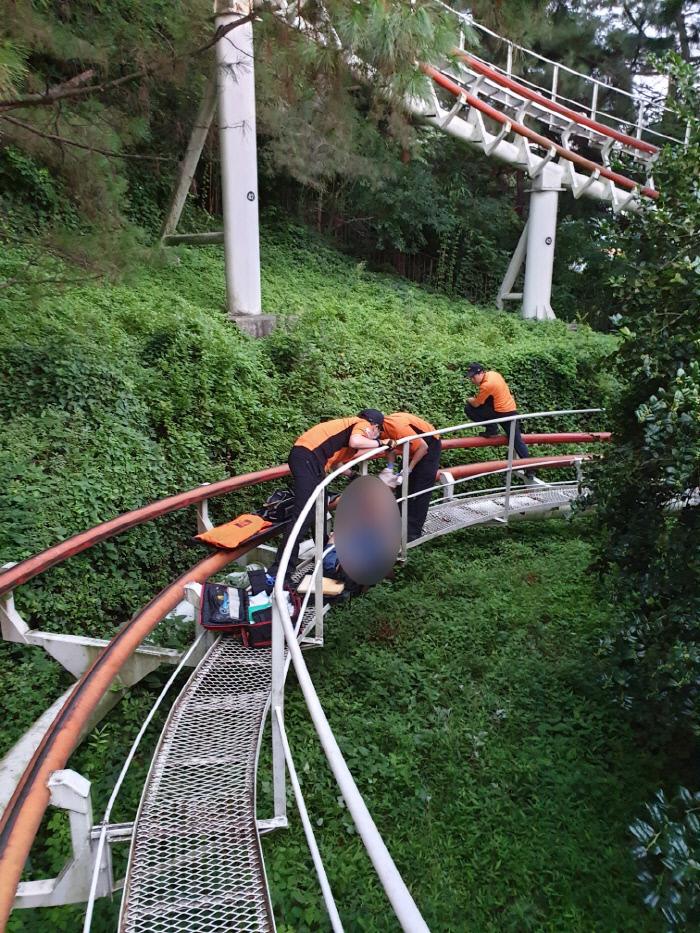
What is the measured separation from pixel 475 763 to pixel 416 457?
274 cm

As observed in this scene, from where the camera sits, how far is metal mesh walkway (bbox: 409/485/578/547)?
249 inches

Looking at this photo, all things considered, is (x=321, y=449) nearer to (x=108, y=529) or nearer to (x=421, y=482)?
(x=421, y=482)

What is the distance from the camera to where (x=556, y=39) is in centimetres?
2122

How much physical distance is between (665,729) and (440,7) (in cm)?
606

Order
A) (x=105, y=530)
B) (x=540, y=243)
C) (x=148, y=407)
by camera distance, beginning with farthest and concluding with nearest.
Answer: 1. (x=540, y=243)
2. (x=148, y=407)
3. (x=105, y=530)

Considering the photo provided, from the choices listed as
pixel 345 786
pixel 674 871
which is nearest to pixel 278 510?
pixel 674 871

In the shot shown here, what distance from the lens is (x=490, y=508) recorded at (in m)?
6.84

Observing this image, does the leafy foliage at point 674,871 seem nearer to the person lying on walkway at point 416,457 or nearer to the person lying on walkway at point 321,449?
the person lying on walkway at point 321,449

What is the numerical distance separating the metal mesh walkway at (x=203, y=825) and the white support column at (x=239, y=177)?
22.4ft

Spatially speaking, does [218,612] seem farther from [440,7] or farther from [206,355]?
[440,7]

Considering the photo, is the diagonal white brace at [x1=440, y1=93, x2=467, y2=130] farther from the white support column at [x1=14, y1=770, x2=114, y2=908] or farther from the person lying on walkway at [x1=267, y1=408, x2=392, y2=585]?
the white support column at [x1=14, y1=770, x2=114, y2=908]

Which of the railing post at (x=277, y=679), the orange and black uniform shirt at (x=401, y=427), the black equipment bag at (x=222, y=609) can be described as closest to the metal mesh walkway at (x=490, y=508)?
the orange and black uniform shirt at (x=401, y=427)

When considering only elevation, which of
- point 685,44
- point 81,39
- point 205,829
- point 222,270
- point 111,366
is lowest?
point 205,829

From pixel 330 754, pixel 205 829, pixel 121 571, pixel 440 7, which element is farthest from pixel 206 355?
pixel 330 754
